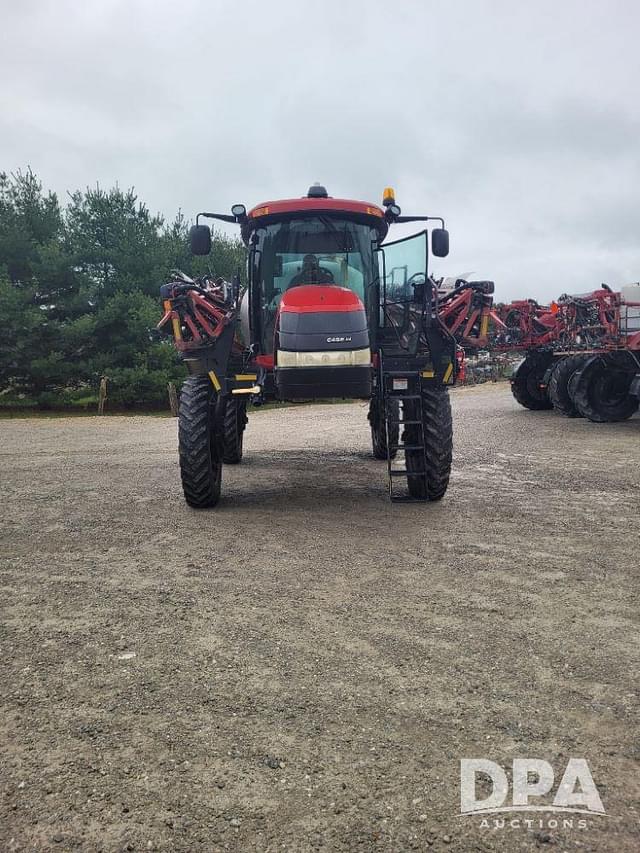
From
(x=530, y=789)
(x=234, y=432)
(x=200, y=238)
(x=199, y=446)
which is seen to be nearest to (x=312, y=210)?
(x=200, y=238)

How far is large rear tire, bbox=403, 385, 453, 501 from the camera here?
278 inches

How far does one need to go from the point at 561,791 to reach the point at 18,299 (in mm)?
22590

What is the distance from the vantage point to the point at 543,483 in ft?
27.1

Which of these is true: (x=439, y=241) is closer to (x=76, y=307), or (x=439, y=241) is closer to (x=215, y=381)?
(x=215, y=381)

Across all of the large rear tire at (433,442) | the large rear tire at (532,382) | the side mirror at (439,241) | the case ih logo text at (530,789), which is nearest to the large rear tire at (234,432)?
the large rear tire at (433,442)

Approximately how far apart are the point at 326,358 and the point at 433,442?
56.4 inches

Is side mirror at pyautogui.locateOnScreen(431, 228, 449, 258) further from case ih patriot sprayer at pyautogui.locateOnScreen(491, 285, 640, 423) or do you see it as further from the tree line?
the tree line

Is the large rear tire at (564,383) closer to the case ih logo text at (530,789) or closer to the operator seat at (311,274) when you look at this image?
the operator seat at (311,274)

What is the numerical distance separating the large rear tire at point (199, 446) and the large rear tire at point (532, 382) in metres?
13.1

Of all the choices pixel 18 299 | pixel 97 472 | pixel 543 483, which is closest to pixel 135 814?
pixel 543 483

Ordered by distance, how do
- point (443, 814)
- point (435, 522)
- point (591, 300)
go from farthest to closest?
point (591, 300) → point (435, 522) → point (443, 814)

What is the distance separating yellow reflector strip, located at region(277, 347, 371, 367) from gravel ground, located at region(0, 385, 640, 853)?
1.42 metres

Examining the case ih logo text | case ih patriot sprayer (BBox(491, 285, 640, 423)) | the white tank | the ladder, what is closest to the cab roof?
the ladder

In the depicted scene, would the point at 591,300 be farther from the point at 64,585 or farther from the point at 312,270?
the point at 64,585
